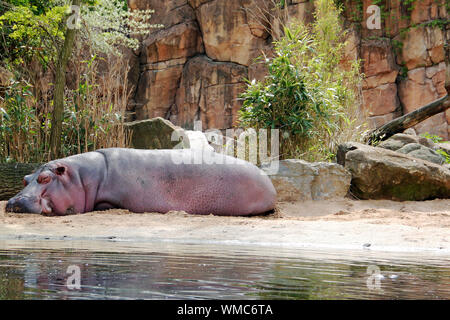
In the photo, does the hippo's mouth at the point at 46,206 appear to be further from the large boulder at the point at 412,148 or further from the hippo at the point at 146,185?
the large boulder at the point at 412,148

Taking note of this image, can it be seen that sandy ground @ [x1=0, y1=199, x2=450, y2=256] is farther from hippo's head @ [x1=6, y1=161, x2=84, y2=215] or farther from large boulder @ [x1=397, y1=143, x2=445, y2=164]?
large boulder @ [x1=397, y1=143, x2=445, y2=164]

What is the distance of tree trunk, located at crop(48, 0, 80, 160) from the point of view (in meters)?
7.51

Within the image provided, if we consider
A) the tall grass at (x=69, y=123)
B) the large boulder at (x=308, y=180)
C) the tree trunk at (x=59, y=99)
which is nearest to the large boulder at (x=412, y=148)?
the large boulder at (x=308, y=180)

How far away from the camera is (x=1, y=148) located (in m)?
7.46

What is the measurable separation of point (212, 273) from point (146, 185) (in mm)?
3175

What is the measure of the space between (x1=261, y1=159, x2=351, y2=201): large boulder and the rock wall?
9931 millimetres

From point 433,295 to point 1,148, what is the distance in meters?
6.65

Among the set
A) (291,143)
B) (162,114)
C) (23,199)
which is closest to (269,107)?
(291,143)

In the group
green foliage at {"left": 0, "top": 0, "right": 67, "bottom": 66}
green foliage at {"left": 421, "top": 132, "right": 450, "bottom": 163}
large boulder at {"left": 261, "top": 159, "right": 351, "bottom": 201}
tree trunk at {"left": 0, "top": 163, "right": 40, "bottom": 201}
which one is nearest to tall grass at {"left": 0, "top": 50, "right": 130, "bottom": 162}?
tree trunk at {"left": 0, "top": 163, "right": 40, "bottom": 201}

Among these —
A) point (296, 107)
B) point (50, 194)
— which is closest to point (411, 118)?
point (296, 107)

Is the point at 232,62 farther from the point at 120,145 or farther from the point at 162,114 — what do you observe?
the point at 120,145

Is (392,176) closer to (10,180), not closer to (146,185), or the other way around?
(146,185)

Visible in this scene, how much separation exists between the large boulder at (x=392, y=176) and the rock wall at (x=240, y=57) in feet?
31.5
